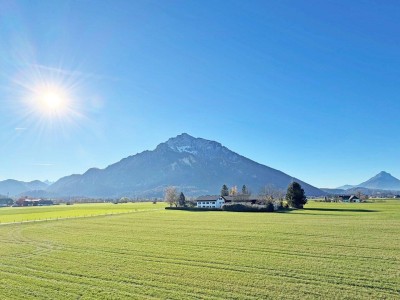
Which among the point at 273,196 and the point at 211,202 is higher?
the point at 273,196

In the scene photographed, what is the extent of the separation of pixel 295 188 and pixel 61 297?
102 m

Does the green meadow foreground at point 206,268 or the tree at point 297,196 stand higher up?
the tree at point 297,196

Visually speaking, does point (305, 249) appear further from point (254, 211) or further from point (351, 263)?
point (254, 211)

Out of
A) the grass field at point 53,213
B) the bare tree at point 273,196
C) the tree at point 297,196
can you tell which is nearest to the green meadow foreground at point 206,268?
the grass field at point 53,213

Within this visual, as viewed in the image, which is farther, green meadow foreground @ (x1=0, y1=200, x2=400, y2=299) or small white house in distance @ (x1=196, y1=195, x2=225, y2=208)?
small white house in distance @ (x1=196, y1=195, x2=225, y2=208)

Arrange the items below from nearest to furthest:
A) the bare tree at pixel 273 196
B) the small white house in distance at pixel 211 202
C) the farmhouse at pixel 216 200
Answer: the bare tree at pixel 273 196
the farmhouse at pixel 216 200
the small white house in distance at pixel 211 202

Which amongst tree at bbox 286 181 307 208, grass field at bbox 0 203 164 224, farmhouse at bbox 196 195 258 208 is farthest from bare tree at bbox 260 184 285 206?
grass field at bbox 0 203 164 224

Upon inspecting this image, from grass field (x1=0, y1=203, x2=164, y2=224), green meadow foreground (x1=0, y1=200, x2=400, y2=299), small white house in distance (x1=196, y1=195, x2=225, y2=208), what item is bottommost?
green meadow foreground (x1=0, y1=200, x2=400, y2=299)

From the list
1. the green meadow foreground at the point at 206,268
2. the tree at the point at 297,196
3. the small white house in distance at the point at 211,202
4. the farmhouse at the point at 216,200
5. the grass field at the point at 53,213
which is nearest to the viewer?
the green meadow foreground at the point at 206,268

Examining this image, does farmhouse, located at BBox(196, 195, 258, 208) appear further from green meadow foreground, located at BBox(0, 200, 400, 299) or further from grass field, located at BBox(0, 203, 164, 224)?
green meadow foreground, located at BBox(0, 200, 400, 299)

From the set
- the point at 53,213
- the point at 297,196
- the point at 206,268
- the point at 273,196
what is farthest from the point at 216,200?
the point at 206,268

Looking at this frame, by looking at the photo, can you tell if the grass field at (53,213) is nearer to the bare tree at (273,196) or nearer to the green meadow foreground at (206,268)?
the bare tree at (273,196)

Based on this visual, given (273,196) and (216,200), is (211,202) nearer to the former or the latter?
(216,200)

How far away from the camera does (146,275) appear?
23375 millimetres
